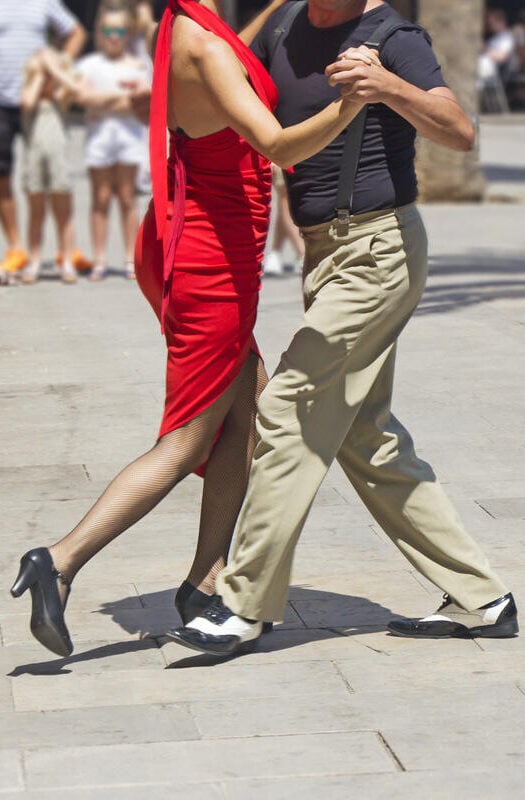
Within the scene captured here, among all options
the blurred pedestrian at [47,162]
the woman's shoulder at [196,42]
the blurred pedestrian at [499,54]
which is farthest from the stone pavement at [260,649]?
the blurred pedestrian at [499,54]

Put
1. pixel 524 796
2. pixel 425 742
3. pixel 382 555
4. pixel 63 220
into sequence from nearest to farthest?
pixel 524 796
pixel 425 742
pixel 382 555
pixel 63 220

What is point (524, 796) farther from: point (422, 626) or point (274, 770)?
point (422, 626)

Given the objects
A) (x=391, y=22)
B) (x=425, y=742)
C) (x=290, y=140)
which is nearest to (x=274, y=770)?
(x=425, y=742)

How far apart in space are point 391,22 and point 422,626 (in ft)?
5.27

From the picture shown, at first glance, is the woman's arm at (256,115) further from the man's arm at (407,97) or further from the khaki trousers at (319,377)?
the khaki trousers at (319,377)

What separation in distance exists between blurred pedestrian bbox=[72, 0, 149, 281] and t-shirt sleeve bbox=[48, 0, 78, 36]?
0.68 ft

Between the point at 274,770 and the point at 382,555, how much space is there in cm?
178

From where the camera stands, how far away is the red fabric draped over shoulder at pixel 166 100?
4.34 m

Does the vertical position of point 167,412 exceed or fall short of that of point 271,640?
it exceeds it

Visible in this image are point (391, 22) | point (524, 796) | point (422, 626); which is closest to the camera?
point (524, 796)

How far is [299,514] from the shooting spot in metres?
4.42

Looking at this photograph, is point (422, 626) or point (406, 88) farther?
point (422, 626)

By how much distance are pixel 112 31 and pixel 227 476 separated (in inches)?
285

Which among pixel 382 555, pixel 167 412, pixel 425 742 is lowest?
pixel 382 555
